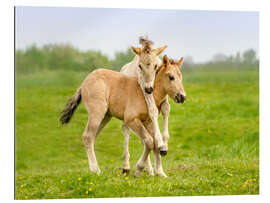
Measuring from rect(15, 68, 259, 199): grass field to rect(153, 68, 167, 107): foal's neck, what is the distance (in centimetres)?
113

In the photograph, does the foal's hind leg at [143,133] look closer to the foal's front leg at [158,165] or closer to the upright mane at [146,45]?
the foal's front leg at [158,165]

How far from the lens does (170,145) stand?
9.78 m

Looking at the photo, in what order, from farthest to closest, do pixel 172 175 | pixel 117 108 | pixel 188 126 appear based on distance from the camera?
1. pixel 188 126
2. pixel 172 175
3. pixel 117 108

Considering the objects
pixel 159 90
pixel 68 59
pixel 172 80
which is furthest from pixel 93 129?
pixel 68 59

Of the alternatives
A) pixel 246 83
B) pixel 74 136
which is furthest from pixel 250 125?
pixel 74 136

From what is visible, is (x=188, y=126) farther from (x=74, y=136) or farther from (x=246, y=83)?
(x=74, y=136)

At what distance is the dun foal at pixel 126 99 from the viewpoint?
5.66 meters

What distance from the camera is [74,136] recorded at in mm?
9352

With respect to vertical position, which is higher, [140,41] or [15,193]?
[140,41]

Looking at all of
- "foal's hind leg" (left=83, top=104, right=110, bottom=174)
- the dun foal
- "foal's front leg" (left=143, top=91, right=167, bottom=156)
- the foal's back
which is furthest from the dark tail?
"foal's front leg" (left=143, top=91, right=167, bottom=156)

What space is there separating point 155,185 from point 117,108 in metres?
1.20

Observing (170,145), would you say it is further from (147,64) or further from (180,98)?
(147,64)

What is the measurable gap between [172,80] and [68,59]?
10.0 ft
